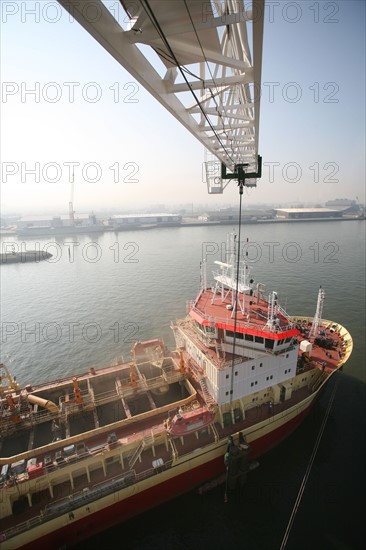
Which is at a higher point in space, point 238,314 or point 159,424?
point 238,314

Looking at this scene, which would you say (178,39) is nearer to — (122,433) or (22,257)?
(122,433)

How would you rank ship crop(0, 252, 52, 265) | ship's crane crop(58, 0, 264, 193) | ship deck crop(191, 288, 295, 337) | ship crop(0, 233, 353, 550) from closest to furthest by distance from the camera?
1. ship's crane crop(58, 0, 264, 193)
2. ship crop(0, 233, 353, 550)
3. ship deck crop(191, 288, 295, 337)
4. ship crop(0, 252, 52, 265)

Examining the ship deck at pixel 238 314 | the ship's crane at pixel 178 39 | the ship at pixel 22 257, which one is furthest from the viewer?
the ship at pixel 22 257

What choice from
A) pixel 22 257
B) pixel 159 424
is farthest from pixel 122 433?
pixel 22 257

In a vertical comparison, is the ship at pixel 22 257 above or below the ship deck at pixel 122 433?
above

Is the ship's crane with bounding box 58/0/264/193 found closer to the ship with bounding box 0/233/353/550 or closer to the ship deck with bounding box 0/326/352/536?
the ship with bounding box 0/233/353/550

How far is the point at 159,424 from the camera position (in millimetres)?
14164

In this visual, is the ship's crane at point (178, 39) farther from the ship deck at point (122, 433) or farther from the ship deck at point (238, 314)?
the ship deck at point (122, 433)

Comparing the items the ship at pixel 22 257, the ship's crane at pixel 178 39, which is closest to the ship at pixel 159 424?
the ship's crane at pixel 178 39

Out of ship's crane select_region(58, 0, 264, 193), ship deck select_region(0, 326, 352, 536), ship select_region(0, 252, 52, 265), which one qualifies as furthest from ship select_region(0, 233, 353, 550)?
ship select_region(0, 252, 52, 265)

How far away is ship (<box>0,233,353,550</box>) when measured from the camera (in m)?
11.5

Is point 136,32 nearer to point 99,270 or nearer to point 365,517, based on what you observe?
point 365,517

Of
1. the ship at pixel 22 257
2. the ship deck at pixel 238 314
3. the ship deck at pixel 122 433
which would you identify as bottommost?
the ship deck at pixel 122 433

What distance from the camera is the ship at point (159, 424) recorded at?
11.5m
